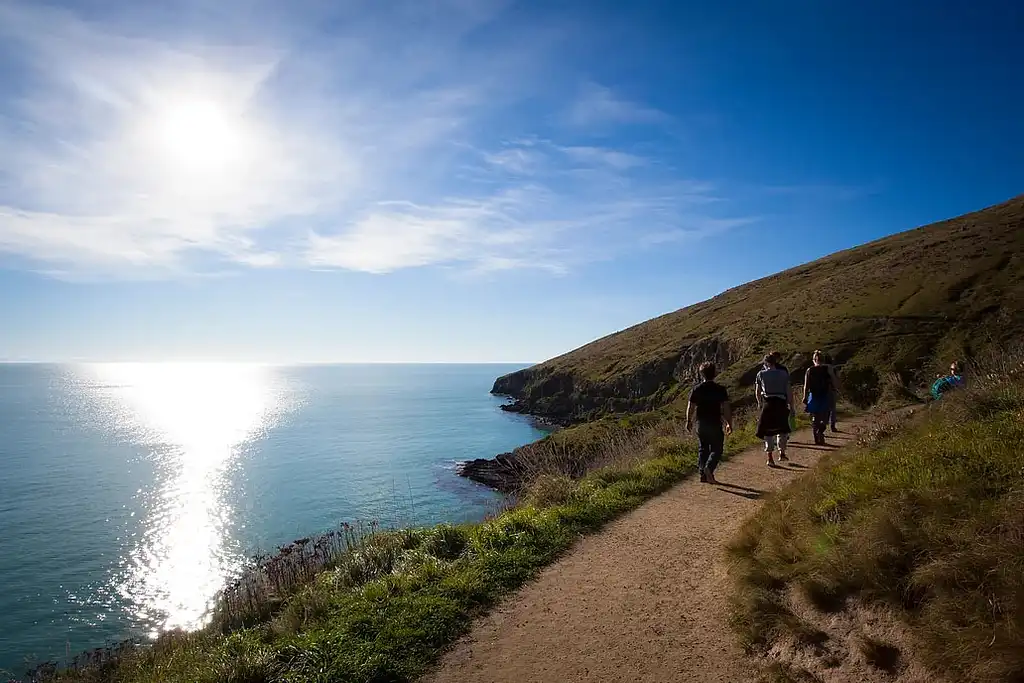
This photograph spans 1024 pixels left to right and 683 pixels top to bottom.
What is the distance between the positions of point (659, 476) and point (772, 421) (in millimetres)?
2684

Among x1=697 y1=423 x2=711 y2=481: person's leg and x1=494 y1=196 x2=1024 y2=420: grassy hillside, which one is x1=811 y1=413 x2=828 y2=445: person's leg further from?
x1=494 y1=196 x2=1024 y2=420: grassy hillside

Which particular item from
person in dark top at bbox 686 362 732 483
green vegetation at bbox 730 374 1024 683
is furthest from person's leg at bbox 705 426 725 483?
green vegetation at bbox 730 374 1024 683

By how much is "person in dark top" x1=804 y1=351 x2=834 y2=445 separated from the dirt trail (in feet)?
19.4

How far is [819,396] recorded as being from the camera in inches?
527

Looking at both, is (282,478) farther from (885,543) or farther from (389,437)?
(885,543)

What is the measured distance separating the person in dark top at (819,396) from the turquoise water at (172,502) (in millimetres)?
7985

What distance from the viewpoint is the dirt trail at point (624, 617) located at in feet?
15.7

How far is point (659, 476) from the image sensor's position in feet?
36.8

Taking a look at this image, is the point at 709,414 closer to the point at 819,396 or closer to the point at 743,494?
the point at 743,494

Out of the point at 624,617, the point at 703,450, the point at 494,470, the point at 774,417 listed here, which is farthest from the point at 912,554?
the point at 494,470

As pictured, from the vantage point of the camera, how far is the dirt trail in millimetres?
4781

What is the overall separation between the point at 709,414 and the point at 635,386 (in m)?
49.8

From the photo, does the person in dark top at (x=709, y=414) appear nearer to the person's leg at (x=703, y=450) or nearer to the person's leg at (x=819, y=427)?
the person's leg at (x=703, y=450)

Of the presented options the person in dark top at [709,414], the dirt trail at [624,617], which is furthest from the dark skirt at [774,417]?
the dirt trail at [624,617]
